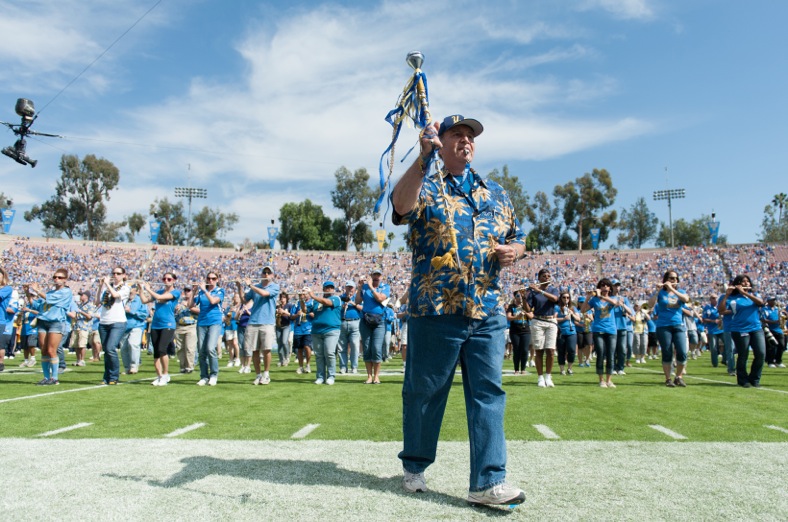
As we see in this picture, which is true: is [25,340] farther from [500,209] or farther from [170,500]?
[500,209]

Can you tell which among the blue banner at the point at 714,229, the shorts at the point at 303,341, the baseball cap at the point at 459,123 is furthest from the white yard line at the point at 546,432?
the blue banner at the point at 714,229

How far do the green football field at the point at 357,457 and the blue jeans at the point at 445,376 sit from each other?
12.9 inches

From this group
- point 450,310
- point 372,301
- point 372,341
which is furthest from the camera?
point 372,301

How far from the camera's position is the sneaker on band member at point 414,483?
349 cm

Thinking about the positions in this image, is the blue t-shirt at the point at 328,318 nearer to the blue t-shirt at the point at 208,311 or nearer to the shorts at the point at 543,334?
the blue t-shirt at the point at 208,311

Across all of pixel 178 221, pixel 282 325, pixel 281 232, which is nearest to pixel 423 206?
pixel 282 325

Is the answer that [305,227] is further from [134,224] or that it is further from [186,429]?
[186,429]

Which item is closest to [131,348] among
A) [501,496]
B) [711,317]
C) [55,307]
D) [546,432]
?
[55,307]

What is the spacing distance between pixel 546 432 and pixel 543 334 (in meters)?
5.23

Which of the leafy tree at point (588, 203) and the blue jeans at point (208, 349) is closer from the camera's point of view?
the blue jeans at point (208, 349)

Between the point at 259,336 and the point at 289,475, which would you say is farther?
the point at 259,336

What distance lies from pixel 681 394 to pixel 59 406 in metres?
9.05

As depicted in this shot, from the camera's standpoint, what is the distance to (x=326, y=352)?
11.1m

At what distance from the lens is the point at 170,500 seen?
3283mm
